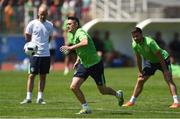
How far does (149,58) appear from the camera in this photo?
1666 centimetres

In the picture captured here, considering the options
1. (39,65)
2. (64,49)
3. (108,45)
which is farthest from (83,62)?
(108,45)

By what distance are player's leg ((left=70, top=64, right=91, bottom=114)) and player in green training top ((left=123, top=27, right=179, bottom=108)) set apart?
1614mm

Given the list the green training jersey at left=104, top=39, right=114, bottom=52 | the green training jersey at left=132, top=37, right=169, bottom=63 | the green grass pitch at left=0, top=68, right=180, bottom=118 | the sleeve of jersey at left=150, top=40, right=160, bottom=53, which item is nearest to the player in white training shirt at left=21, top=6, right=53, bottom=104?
the green grass pitch at left=0, top=68, right=180, bottom=118

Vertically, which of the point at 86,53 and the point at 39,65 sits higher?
the point at 86,53

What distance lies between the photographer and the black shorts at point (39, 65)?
17859mm

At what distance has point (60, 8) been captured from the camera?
A: 39188 millimetres

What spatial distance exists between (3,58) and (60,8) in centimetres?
388

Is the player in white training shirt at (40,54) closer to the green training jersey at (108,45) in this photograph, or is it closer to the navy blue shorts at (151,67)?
the navy blue shorts at (151,67)

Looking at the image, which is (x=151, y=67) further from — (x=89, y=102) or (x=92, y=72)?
(x=92, y=72)

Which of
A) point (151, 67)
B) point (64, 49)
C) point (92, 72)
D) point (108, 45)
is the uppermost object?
point (64, 49)

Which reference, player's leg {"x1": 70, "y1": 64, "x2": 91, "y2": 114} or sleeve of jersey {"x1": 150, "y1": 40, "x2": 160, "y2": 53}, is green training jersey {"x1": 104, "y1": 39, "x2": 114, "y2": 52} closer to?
sleeve of jersey {"x1": 150, "y1": 40, "x2": 160, "y2": 53}

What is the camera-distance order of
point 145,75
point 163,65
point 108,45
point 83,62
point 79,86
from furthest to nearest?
1. point 108,45
2. point 145,75
3. point 163,65
4. point 83,62
5. point 79,86

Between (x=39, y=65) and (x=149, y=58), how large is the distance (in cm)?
276

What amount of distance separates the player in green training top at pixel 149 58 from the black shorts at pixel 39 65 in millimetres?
2189
